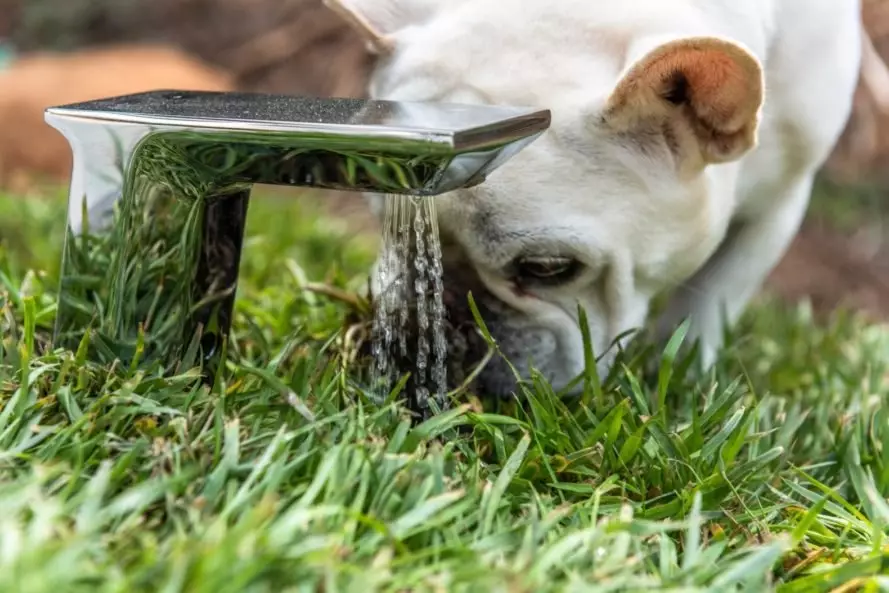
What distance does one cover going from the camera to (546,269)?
1.92 metres

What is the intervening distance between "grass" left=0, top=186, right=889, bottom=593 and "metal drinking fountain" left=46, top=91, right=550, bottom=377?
107 mm

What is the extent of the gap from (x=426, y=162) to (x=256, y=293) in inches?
48.2

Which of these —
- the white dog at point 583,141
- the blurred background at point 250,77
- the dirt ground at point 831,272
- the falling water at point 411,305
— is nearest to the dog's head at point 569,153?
the white dog at point 583,141

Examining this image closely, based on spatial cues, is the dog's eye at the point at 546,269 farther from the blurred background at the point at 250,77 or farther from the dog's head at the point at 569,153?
the blurred background at the point at 250,77

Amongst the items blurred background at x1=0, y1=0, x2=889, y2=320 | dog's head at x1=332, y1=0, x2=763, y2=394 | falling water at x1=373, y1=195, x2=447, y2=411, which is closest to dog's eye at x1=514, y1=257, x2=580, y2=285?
dog's head at x1=332, y1=0, x2=763, y2=394

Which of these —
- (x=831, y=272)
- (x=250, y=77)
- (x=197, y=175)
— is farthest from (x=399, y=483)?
(x=250, y=77)

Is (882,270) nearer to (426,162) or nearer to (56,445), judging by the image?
(426,162)

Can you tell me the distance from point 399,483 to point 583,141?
0.73m

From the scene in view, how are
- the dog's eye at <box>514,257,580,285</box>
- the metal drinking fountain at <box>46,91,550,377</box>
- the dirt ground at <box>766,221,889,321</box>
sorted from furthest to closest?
the dirt ground at <box>766,221,889,321</box> < the dog's eye at <box>514,257,580,285</box> < the metal drinking fountain at <box>46,91,550,377</box>

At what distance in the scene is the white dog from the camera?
5.87 ft

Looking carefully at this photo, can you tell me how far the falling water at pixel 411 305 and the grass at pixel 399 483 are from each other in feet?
0.28

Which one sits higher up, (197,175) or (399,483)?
(197,175)

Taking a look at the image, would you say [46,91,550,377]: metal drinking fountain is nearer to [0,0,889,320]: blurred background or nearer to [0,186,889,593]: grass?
[0,186,889,593]: grass

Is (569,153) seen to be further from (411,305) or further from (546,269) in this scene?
(411,305)
